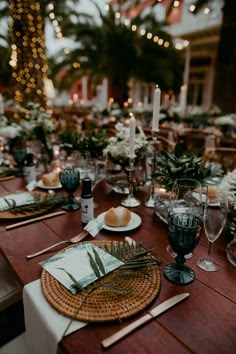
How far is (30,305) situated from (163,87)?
30.4 ft

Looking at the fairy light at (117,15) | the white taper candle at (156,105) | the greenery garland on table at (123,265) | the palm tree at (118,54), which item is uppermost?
the fairy light at (117,15)

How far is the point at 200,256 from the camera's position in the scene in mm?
976

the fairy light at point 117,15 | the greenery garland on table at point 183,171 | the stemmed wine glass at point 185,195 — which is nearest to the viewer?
the stemmed wine glass at point 185,195

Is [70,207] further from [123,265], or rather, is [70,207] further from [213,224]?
[213,224]

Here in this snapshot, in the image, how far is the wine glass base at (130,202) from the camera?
4.52 feet

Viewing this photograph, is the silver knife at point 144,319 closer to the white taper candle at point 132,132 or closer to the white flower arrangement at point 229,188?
the white flower arrangement at point 229,188

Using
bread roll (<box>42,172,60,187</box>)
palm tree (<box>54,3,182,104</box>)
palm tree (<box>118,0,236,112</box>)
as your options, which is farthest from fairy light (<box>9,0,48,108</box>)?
palm tree (<box>54,3,182,104</box>)

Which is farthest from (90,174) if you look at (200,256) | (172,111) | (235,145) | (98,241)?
(172,111)

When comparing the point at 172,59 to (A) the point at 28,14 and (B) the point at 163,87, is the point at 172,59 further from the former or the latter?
(A) the point at 28,14

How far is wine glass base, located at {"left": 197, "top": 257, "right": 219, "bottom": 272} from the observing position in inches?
Answer: 35.6

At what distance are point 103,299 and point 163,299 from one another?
0.16 metres

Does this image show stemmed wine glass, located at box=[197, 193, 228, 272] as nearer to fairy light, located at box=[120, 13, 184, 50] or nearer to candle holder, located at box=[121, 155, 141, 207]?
candle holder, located at box=[121, 155, 141, 207]

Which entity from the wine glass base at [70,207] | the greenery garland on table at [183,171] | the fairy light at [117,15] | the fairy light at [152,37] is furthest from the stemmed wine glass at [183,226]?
the fairy light at [117,15]

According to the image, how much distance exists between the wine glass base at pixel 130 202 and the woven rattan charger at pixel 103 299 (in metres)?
0.55
